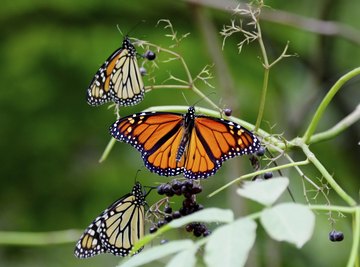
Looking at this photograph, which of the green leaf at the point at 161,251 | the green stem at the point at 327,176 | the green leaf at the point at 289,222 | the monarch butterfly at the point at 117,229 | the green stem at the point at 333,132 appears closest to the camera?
the green leaf at the point at 289,222

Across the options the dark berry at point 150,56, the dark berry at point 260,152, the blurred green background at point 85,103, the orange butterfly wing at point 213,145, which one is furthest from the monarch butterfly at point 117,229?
the blurred green background at point 85,103

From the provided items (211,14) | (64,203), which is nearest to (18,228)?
(64,203)

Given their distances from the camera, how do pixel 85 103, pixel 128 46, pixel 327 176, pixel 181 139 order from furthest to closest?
pixel 85 103
pixel 128 46
pixel 181 139
pixel 327 176

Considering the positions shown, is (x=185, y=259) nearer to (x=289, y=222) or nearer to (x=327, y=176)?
(x=289, y=222)

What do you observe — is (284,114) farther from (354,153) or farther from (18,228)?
(18,228)

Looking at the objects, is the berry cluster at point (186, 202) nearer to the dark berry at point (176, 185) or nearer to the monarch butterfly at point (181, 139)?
the dark berry at point (176, 185)

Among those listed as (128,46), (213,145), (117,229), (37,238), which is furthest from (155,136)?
(37,238)
